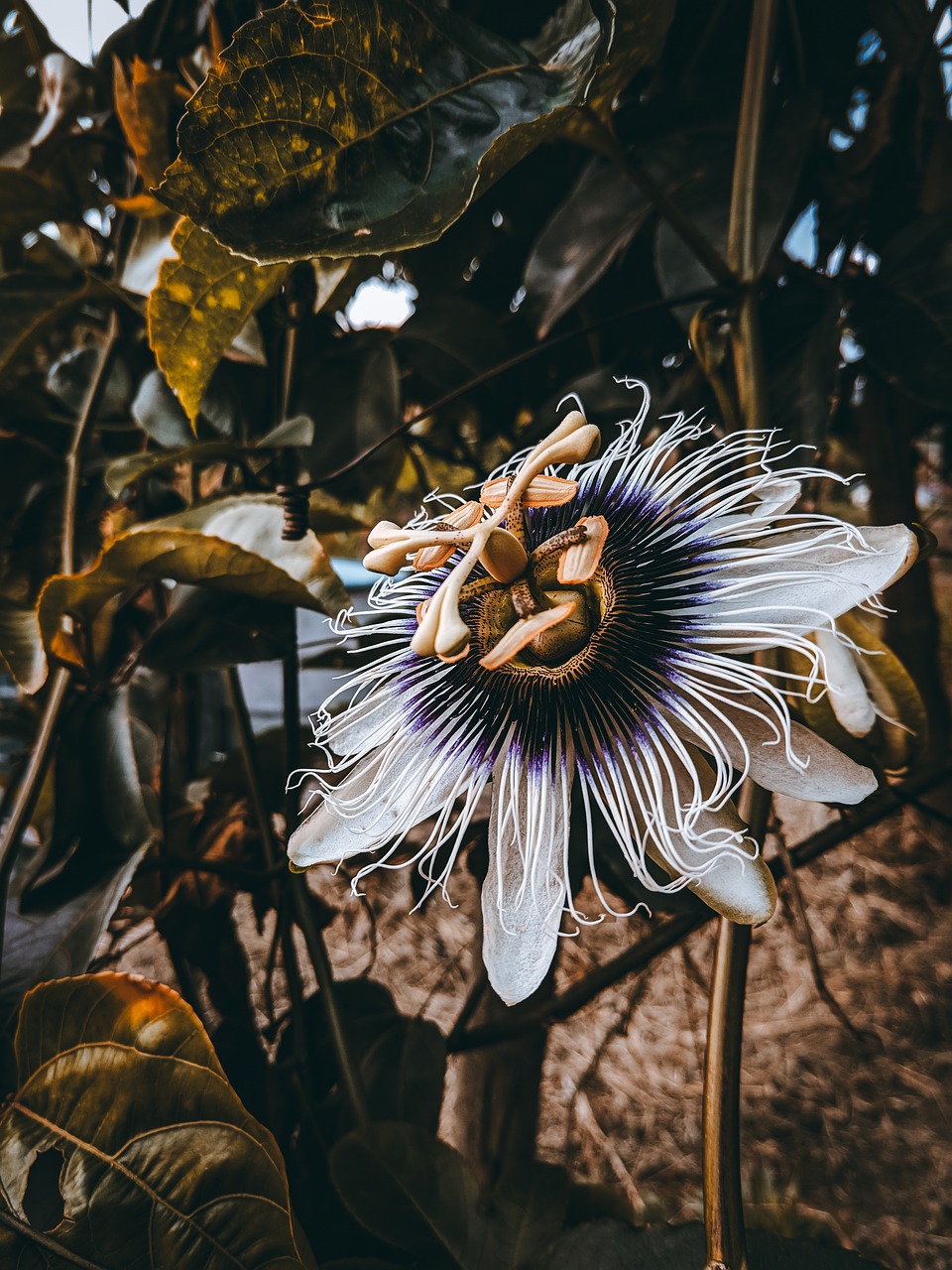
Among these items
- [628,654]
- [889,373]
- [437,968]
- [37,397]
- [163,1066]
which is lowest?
[437,968]

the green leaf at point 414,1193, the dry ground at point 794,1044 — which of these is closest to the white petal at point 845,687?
the green leaf at point 414,1193

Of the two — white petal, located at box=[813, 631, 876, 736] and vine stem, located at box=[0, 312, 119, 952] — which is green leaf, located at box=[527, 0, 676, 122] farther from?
vine stem, located at box=[0, 312, 119, 952]

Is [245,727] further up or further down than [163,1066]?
further up

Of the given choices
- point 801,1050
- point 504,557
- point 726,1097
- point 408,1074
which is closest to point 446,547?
point 504,557

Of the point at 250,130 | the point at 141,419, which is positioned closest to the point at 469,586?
the point at 250,130

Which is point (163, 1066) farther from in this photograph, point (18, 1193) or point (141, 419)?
point (141, 419)

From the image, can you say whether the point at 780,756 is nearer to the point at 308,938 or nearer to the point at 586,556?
the point at 586,556

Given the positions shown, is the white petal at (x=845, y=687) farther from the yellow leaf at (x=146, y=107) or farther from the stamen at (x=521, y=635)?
the yellow leaf at (x=146, y=107)

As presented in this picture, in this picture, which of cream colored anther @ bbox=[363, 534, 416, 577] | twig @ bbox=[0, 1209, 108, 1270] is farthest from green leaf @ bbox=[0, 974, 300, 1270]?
cream colored anther @ bbox=[363, 534, 416, 577]
